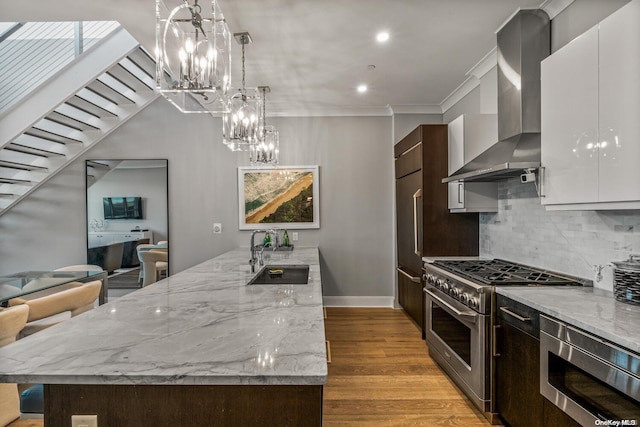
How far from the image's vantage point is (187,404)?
1005mm

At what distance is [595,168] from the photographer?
1622 millimetres

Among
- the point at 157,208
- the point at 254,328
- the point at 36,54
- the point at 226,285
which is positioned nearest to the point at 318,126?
the point at 157,208

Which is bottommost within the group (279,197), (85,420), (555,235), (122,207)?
(85,420)

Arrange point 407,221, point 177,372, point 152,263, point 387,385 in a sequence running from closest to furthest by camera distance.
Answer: point 177,372 → point 387,385 → point 407,221 → point 152,263

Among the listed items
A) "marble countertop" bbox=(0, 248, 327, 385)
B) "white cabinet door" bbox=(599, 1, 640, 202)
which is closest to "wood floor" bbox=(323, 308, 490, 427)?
"marble countertop" bbox=(0, 248, 327, 385)

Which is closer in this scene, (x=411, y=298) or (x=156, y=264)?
(x=411, y=298)

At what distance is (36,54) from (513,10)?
507cm

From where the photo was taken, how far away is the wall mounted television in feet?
15.0

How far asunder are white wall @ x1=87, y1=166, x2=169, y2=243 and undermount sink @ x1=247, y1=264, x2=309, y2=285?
8.35 feet

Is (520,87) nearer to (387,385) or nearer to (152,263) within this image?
(387,385)

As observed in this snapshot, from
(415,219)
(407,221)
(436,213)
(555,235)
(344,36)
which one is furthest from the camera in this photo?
(407,221)

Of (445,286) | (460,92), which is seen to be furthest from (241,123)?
(460,92)

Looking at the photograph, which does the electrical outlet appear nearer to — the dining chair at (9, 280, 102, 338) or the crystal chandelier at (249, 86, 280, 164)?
the dining chair at (9, 280, 102, 338)

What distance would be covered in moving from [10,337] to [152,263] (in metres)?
2.80
